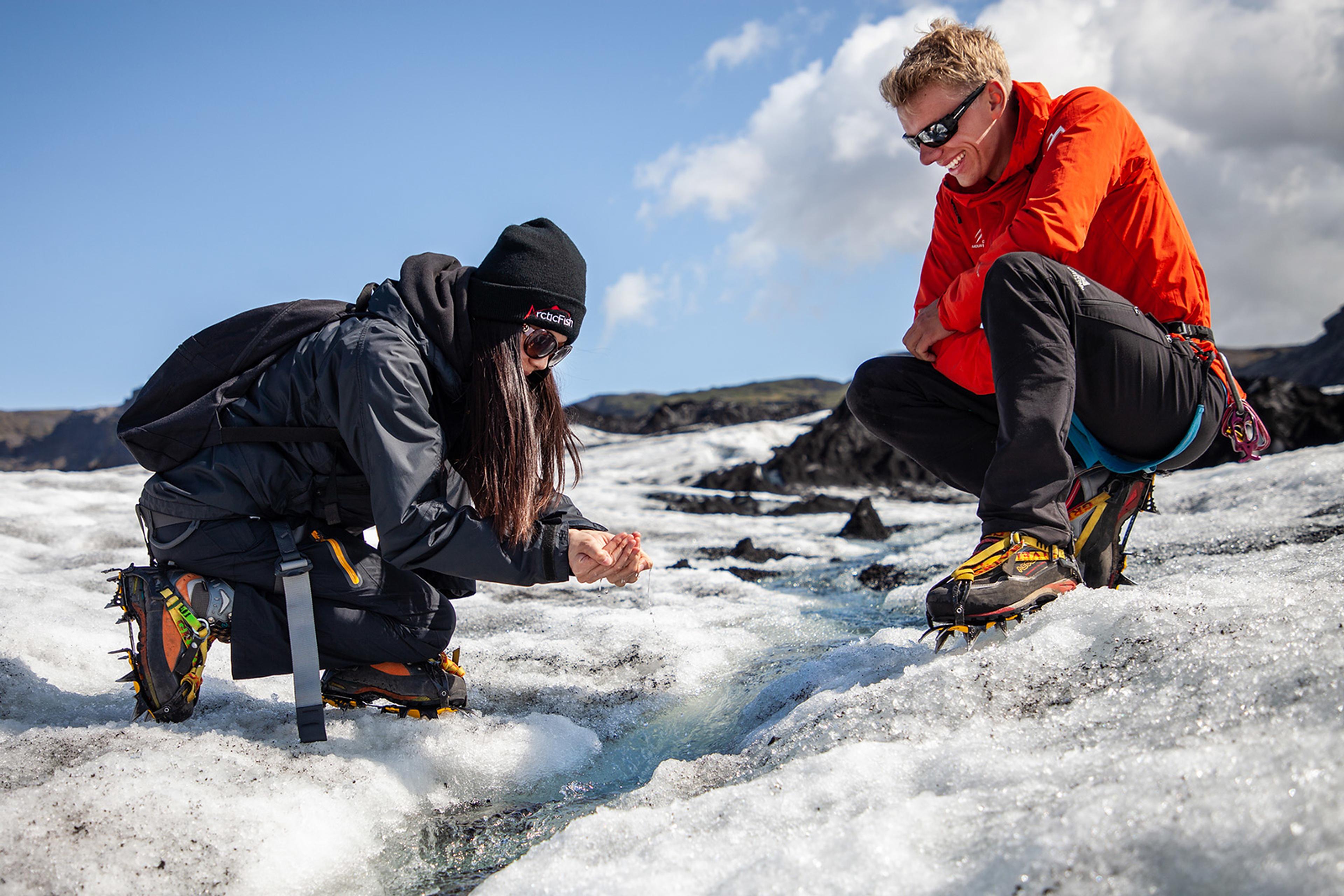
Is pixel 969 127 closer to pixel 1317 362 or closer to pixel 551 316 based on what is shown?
pixel 551 316

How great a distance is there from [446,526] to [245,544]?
67 cm

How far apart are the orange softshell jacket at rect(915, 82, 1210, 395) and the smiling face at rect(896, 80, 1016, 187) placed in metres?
0.06

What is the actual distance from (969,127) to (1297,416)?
1100 centimetres

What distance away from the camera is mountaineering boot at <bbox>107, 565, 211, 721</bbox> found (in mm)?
2381

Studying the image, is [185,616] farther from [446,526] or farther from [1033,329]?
[1033,329]

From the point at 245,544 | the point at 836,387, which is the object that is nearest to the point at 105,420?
the point at 836,387

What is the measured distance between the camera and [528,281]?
246 cm

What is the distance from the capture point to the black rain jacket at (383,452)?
225cm

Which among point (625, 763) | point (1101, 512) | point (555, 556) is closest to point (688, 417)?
point (1101, 512)

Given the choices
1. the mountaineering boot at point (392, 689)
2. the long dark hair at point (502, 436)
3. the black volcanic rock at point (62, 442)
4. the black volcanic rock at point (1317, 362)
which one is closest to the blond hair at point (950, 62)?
the long dark hair at point (502, 436)

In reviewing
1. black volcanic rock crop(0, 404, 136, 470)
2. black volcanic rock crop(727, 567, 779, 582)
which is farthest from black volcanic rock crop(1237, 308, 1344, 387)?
black volcanic rock crop(0, 404, 136, 470)

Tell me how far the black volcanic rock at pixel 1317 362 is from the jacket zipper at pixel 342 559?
4966 cm

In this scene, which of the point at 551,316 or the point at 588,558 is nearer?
the point at 588,558

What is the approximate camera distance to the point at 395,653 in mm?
2588
